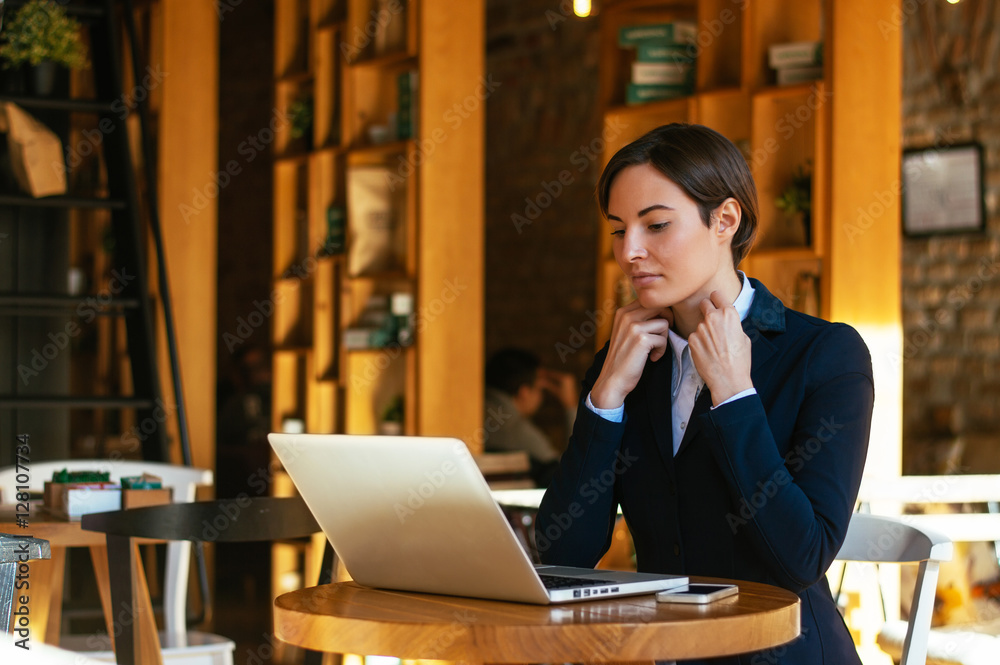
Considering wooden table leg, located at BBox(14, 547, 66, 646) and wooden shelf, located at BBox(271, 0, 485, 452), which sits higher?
wooden shelf, located at BBox(271, 0, 485, 452)

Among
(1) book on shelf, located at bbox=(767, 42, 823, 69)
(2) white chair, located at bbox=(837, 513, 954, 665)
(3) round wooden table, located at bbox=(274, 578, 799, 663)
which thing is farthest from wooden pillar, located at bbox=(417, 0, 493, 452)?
(3) round wooden table, located at bbox=(274, 578, 799, 663)

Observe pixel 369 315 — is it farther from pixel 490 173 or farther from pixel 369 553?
pixel 369 553

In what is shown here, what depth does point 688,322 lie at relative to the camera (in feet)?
5.86

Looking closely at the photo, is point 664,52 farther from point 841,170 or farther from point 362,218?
point 362,218

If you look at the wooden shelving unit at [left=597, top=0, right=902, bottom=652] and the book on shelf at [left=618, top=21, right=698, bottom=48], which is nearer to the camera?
the wooden shelving unit at [left=597, top=0, right=902, bottom=652]

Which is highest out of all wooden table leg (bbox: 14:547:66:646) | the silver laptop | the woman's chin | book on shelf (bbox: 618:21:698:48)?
book on shelf (bbox: 618:21:698:48)

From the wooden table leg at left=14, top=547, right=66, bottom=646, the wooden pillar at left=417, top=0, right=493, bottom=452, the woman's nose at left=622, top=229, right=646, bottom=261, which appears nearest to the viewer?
the woman's nose at left=622, top=229, right=646, bottom=261

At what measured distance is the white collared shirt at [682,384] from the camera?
175cm

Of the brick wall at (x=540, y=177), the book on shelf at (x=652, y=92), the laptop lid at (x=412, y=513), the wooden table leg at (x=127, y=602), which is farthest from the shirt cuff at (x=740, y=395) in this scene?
the brick wall at (x=540, y=177)

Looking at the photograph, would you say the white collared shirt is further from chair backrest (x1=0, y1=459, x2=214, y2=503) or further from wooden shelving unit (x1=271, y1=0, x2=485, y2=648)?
wooden shelving unit (x1=271, y1=0, x2=485, y2=648)

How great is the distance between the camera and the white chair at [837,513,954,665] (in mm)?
1880

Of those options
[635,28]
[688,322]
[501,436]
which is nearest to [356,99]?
[635,28]

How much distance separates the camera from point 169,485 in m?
3.29

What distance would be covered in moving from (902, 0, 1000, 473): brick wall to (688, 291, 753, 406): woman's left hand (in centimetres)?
439
